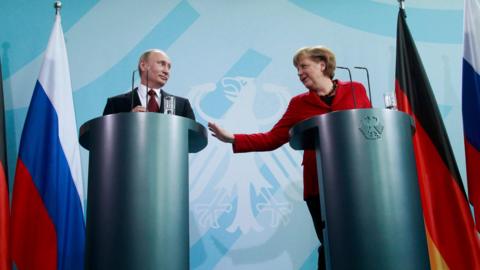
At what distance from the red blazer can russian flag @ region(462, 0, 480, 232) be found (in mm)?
1121

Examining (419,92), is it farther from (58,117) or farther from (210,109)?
(58,117)

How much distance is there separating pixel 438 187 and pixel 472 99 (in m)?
0.58

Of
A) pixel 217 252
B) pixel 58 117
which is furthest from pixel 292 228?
pixel 58 117

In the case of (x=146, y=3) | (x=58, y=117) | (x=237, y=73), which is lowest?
(x=58, y=117)

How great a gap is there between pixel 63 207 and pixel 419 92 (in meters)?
2.16

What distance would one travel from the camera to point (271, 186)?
2834mm

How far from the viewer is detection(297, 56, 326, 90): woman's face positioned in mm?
1987

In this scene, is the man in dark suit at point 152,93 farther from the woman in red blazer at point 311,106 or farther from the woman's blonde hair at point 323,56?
the woman's blonde hair at point 323,56

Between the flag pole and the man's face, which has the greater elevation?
the flag pole

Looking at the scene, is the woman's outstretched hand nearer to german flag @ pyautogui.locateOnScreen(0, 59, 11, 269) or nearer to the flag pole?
german flag @ pyautogui.locateOnScreen(0, 59, 11, 269)

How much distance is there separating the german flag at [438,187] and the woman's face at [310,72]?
3.36ft

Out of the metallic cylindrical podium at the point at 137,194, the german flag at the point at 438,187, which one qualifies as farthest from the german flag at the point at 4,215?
the german flag at the point at 438,187

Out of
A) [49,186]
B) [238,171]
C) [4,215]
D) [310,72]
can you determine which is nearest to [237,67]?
[238,171]

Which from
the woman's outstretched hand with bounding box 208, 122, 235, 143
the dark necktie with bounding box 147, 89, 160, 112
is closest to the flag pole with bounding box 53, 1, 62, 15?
the dark necktie with bounding box 147, 89, 160, 112
